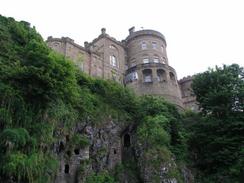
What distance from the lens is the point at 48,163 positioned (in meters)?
17.0

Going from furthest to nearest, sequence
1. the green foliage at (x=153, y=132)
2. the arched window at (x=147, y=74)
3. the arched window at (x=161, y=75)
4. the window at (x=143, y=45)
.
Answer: the window at (x=143, y=45)
the arched window at (x=147, y=74)
the arched window at (x=161, y=75)
the green foliage at (x=153, y=132)

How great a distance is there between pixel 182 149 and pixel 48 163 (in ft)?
38.9

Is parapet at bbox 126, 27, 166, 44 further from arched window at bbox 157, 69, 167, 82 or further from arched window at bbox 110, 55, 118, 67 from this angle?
arched window at bbox 157, 69, 167, 82

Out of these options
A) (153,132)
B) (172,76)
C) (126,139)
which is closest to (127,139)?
(126,139)

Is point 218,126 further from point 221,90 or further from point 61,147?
point 61,147

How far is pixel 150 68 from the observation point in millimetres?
38562

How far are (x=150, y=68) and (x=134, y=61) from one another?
582 centimetres

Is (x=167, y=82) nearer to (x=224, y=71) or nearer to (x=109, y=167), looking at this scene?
(x=224, y=71)

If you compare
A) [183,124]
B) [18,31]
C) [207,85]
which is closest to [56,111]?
[18,31]

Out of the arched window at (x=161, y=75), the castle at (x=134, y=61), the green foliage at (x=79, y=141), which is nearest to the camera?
the green foliage at (x=79, y=141)

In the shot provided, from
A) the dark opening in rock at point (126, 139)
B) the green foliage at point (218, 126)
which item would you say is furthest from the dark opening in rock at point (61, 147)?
the green foliage at point (218, 126)

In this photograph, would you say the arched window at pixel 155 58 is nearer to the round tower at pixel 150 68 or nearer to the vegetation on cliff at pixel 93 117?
the round tower at pixel 150 68

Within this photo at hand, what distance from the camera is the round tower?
3697 cm

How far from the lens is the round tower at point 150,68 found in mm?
36969
